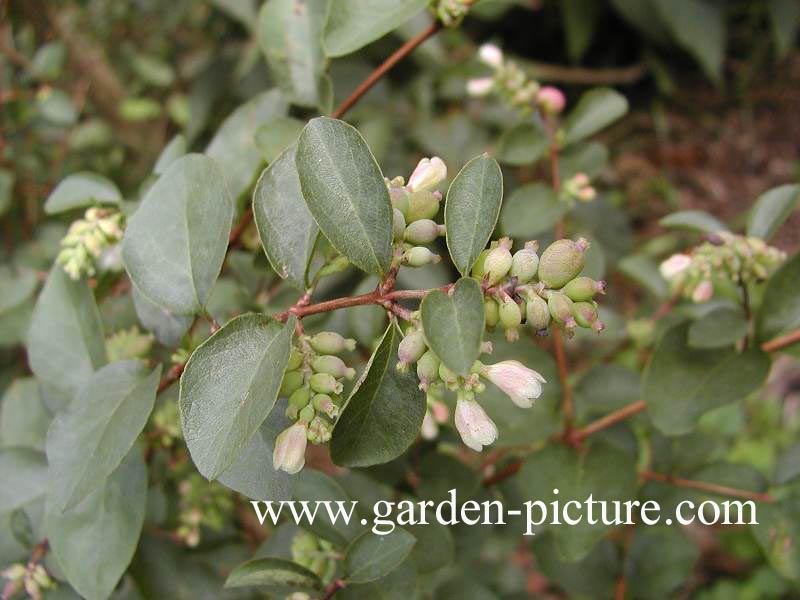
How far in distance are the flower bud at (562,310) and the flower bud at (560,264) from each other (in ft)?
0.07

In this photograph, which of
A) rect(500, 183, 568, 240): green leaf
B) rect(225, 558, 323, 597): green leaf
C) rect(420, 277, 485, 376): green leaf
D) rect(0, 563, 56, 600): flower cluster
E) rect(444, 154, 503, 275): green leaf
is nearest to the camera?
rect(420, 277, 485, 376): green leaf

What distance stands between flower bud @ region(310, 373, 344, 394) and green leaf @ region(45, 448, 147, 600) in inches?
14.7

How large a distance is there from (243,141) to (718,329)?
897 millimetres

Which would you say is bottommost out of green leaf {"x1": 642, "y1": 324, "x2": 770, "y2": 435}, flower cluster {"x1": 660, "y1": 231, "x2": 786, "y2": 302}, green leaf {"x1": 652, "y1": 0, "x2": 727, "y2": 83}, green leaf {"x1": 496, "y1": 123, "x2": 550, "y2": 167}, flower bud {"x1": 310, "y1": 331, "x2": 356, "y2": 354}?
green leaf {"x1": 652, "y1": 0, "x2": 727, "y2": 83}

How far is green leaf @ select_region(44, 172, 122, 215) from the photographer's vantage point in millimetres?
1266

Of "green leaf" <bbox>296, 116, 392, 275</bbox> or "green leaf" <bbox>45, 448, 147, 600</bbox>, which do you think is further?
"green leaf" <bbox>45, 448, 147, 600</bbox>

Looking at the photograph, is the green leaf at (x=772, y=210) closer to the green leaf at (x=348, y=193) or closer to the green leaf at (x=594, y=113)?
the green leaf at (x=594, y=113)

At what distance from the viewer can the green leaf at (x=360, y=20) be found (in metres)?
1.15

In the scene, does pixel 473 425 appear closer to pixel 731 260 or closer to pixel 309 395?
pixel 309 395

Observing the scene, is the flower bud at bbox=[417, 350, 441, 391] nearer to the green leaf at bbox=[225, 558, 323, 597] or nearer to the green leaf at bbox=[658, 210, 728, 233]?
the green leaf at bbox=[225, 558, 323, 597]

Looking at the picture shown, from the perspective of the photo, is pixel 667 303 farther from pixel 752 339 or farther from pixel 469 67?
pixel 469 67

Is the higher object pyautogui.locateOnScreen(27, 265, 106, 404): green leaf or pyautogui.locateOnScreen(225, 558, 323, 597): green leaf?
pyautogui.locateOnScreen(27, 265, 106, 404): green leaf

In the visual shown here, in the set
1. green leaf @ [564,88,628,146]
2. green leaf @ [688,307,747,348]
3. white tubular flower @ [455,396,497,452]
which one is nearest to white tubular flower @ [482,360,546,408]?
white tubular flower @ [455,396,497,452]

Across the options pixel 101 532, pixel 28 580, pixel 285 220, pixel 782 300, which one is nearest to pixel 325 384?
pixel 285 220
